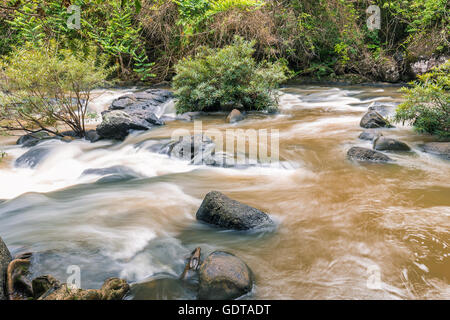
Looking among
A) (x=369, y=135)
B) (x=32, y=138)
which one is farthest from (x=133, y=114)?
(x=369, y=135)

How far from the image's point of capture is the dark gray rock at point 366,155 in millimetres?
5109

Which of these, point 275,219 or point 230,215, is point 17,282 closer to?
point 230,215

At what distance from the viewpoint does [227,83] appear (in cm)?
918

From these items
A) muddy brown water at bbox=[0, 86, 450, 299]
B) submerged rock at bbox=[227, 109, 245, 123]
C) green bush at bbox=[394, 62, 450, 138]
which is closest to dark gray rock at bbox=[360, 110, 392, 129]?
muddy brown water at bbox=[0, 86, 450, 299]

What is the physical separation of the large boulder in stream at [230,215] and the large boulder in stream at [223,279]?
771 mm

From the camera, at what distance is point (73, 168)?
19.1 ft

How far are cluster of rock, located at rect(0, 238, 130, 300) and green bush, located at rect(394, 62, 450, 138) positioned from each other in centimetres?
575

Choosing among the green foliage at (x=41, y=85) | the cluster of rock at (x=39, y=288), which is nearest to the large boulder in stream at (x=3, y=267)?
the cluster of rock at (x=39, y=288)

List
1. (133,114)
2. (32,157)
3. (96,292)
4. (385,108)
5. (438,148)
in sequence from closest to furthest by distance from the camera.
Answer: (96,292) < (438,148) < (32,157) < (133,114) < (385,108)

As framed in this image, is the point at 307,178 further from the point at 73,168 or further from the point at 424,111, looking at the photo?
the point at 73,168

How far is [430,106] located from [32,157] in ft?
25.6

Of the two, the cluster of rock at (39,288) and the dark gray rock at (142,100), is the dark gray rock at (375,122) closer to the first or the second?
the dark gray rock at (142,100)
